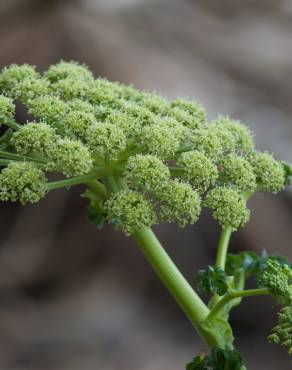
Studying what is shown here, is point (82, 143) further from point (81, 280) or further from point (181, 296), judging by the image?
point (81, 280)

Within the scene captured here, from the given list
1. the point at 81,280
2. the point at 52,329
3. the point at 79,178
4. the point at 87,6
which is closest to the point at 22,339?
the point at 52,329

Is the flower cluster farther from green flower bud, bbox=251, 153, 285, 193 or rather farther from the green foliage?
the green foliage

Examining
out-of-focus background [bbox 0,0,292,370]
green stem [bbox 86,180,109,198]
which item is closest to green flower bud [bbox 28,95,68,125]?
green stem [bbox 86,180,109,198]

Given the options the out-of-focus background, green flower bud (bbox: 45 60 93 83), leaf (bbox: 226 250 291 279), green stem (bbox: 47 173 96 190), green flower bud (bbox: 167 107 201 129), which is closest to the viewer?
green stem (bbox: 47 173 96 190)

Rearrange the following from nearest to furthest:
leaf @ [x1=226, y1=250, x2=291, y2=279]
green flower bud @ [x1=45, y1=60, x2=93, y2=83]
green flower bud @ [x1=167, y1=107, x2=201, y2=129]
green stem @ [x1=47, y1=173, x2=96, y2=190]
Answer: green stem @ [x1=47, y1=173, x2=96, y2=190] → green flower bud @ [x1=167, y1=107, x2=201, y2=129] → green flower bud @ [x1=45, y1=60, x2=93, y2=83] → leaf @ [x1=226, y1=250, x2=291, y2=279]

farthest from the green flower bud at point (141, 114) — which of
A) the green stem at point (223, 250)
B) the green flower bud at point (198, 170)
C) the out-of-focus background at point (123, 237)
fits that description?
→ the out-of-focus background at point (123, 237)

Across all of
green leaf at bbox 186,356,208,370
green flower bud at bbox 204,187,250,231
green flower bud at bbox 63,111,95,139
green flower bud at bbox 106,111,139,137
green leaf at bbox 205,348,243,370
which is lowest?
green leaf at bbox 205,348,243,370
